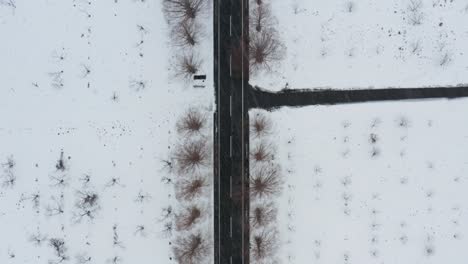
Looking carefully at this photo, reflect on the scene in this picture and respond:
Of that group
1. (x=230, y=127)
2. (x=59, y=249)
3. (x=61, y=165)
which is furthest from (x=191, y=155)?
(x=59, y=249)

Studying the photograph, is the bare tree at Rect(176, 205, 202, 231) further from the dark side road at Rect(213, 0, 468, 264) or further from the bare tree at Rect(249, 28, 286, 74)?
the bare tree at Rect(249, 28, 286, 74)

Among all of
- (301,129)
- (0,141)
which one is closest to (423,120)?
(301,129)

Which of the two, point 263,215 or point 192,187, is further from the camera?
point 263,215

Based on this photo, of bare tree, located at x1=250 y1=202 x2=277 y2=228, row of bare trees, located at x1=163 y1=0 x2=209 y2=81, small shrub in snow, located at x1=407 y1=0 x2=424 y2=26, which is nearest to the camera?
row of bare trees, located at x1=163 y1=0 x2=209 y2=81

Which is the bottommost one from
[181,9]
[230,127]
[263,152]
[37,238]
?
[37,238]

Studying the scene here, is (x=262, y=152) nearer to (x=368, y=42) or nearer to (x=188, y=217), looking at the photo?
(x=188, y=217)

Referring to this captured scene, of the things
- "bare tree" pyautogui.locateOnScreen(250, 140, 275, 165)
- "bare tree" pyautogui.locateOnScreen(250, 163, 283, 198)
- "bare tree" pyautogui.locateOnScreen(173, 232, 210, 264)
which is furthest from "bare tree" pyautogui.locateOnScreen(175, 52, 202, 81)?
"bare tree" pyautogui.locateOnScreen(173, 232, 210, 264)

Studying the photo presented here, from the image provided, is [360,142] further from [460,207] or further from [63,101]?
[63,101]
